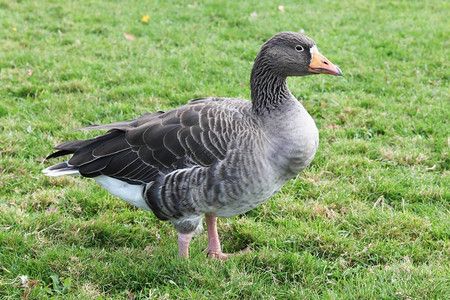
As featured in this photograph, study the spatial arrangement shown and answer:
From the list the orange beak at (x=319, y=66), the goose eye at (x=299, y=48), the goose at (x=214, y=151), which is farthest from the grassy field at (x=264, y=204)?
the goose eye at (x=299, y=48)

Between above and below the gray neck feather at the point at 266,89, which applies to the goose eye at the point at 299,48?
above

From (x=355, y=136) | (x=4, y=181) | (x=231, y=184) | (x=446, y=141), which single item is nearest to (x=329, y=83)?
(x=355, y=136)

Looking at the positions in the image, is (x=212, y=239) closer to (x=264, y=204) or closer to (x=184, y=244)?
(x=184, y=244)

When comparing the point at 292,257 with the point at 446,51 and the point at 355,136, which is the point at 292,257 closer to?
the point at 355,136

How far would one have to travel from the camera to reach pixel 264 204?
490 centimetres

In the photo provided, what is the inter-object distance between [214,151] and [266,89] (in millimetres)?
712

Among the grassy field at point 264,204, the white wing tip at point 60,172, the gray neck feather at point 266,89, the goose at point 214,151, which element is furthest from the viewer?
the white wing tip at point 60,172

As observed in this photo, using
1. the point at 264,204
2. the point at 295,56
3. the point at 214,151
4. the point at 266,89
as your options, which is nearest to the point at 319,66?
the point at 295,56

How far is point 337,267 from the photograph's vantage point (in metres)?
4.03

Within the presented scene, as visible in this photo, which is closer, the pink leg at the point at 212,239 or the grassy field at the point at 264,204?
the grassy field at the point at 264,204

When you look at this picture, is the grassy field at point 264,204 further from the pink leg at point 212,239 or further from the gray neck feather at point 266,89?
the gray neck feather at point 266,89

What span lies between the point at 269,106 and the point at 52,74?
450 centimetres

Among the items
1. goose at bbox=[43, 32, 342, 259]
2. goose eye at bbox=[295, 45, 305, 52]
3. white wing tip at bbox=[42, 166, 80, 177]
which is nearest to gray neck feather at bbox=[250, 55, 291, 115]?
goose at bbox=[43, 32, 342, 259]

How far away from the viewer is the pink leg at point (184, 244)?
162 inches
